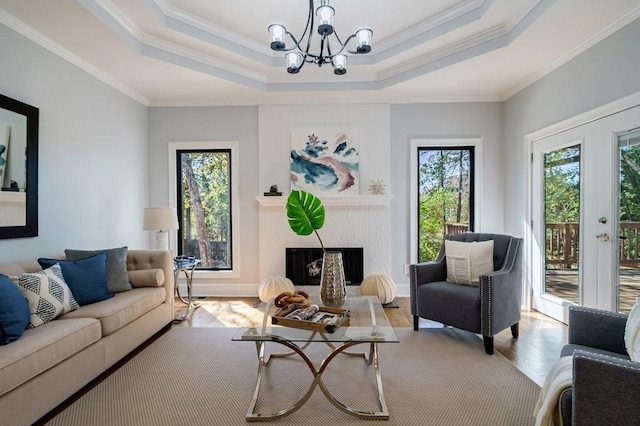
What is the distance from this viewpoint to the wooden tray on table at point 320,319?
1.99 metres

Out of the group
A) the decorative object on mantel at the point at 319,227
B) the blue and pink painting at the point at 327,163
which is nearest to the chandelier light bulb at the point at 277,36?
the decorative object on mantel at the point at 319,227

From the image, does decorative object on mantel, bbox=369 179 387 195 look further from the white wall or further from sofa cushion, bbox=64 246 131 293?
the white wall

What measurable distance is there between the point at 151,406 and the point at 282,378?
83 centimetres

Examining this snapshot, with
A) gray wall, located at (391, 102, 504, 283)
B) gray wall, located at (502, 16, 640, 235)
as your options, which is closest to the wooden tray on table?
gray wall, located at (391, 102, 504, 283)

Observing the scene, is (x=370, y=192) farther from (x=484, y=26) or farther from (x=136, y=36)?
(x=136, y=36)

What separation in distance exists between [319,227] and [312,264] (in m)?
1.51

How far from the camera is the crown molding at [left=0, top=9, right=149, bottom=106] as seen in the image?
263cm

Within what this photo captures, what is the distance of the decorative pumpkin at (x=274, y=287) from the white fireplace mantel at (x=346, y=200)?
1008 mm

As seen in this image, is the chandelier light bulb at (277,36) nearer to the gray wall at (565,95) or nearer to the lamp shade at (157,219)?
the lamp shade at (157,219)

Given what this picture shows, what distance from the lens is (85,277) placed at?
2.65m

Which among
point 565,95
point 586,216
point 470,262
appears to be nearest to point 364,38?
point 470,262

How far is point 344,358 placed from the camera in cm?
268

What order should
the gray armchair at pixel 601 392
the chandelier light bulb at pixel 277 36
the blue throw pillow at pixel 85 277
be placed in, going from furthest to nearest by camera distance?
the blue throw pillow at pixel 85 277
the chandelier light bulb at pixel 277 36
the gray armchair at pixel 601 392

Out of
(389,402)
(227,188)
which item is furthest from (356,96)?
(389,402)
